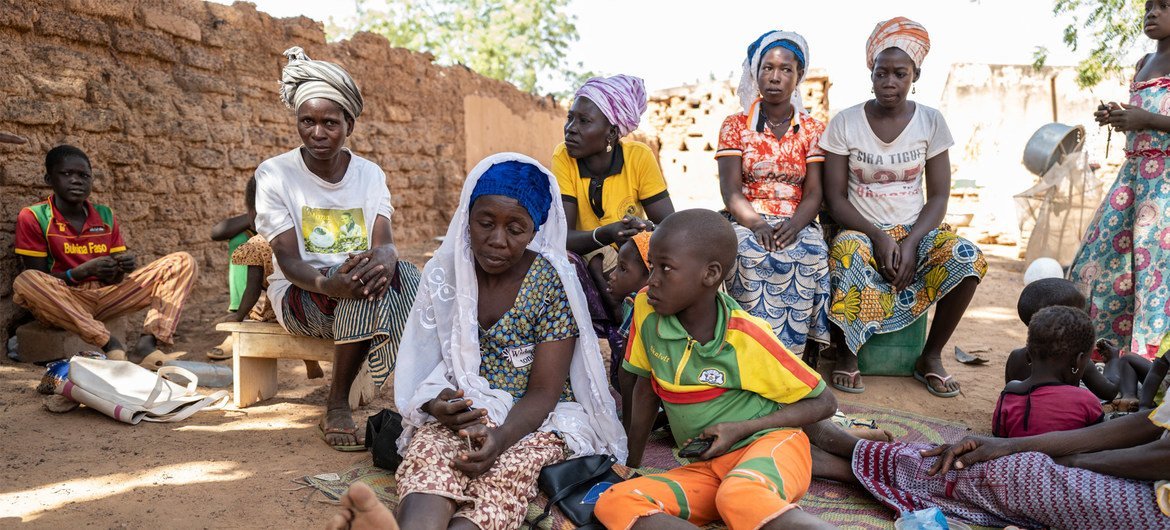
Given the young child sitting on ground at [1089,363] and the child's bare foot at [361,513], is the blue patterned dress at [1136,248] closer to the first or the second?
the young child sitting on ground at [1089,363]

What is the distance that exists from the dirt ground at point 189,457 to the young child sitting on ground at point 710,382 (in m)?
1.19

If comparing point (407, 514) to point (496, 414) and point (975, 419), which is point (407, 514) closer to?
point (496, 414)

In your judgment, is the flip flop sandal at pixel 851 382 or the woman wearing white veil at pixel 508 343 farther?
the flip flop sandal at pixel 851 382

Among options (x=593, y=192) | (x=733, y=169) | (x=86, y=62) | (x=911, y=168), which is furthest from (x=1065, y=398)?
(x=86, y=62)

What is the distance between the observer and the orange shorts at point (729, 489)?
92.1 inches

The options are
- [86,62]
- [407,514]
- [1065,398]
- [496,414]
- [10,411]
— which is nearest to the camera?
[407,514]

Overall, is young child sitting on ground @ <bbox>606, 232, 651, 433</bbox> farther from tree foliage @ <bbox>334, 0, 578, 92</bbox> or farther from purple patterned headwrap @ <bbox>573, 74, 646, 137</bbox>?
tree foliage @ <bbox>334, 0, 578, 92</bbox>

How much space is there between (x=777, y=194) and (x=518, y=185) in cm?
197

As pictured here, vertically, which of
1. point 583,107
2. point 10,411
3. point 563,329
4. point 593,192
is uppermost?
point 583,107

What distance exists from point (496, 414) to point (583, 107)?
6.22 ft

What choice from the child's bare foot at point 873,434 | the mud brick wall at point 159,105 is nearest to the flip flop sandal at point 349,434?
the child's bare foot at point 873,434

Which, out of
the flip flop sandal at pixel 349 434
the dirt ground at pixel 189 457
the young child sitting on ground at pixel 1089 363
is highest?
the young child sitting on ground at pixel 1089 363

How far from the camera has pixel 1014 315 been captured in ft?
21.9

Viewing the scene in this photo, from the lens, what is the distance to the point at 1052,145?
1020cm
